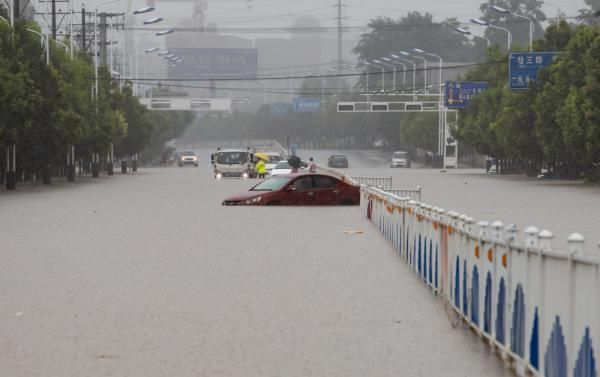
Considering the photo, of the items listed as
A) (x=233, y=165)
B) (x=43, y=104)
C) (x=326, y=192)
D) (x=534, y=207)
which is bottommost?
(x=233, y=165)

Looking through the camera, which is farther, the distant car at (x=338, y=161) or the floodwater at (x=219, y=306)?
the distant car at (x=338, y=161)

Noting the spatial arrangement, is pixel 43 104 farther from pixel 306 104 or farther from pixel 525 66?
pixel 306 104

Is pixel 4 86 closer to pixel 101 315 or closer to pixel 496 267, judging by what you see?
pixel 101 315

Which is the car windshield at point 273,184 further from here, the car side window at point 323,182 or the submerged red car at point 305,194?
the car side window at point 323,182

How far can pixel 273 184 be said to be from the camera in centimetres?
4416

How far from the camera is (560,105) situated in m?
69.5

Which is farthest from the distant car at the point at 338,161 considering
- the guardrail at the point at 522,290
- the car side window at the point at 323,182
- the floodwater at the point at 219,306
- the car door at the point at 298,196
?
the guardrail at the point at 522,290

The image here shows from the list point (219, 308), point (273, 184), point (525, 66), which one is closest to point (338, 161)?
point (525, 66)

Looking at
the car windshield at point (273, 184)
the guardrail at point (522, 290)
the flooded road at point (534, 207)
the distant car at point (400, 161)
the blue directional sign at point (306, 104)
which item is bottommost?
the distant car at point (400, 161)

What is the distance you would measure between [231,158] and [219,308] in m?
66.0

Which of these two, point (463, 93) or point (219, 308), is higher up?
point (463, 93)

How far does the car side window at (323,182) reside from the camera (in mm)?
43250

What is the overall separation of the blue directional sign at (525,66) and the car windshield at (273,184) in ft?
112

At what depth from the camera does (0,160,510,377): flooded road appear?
38.1 feet
